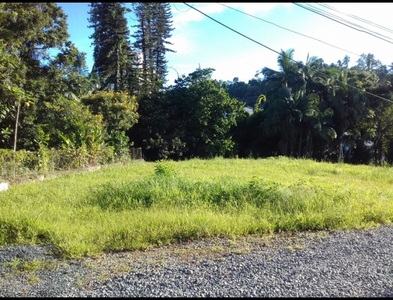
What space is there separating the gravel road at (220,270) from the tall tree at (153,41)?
22640 millimetres

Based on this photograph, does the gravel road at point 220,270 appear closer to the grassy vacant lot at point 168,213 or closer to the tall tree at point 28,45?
the grassy vacant lot at point 168,213

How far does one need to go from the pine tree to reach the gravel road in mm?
22347

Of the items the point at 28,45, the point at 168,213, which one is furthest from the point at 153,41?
the point at 168,213

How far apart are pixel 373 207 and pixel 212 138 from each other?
1878cm

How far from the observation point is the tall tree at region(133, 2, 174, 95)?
2695 cm

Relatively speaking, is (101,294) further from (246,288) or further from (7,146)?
(7,146)

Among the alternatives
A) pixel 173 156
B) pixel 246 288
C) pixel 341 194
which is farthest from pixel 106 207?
pixel 173 156

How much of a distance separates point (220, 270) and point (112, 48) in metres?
23.8

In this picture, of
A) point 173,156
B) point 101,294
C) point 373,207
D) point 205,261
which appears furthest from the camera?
point 173,156

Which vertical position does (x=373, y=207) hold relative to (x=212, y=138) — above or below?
below

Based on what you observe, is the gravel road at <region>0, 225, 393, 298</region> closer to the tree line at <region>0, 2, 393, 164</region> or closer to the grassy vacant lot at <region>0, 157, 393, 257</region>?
the grassy vacant lot at <region>0, 157, 393, 257</region>

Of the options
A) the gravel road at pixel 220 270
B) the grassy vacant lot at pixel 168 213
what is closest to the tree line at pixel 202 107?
the grassy vacant lot at pixel 168 213

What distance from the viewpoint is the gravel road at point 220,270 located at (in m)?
3.24

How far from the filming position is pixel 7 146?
577 inches
